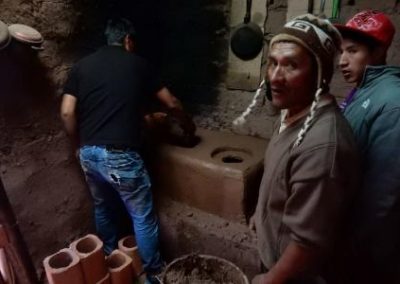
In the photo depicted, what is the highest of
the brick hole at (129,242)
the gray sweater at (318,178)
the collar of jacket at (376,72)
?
the collar of jacket at (376,72)

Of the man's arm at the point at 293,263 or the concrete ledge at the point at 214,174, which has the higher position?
the man's arm at the point at 293,263

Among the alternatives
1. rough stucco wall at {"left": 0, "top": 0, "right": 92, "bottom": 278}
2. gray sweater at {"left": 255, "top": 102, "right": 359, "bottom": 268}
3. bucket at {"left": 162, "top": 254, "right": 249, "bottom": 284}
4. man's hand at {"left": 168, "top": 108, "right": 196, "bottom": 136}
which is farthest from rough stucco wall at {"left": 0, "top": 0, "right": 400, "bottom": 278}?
gray sweater at {"left": 255, "top": 102, "right": 359, "bottom": 268}

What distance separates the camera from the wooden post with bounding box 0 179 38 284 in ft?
6.58

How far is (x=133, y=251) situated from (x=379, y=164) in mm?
1808

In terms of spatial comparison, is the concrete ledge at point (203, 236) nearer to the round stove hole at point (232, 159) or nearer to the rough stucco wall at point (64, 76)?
the round stove hole at point (232, 159)

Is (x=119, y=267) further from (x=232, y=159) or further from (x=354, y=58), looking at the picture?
(x=354, y=58)

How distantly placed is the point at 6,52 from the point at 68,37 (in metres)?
0.45

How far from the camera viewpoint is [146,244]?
2449mm

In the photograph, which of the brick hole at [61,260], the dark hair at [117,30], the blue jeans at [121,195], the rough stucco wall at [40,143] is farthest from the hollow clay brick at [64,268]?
the dark hair at [117,30]

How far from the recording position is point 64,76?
2398 mm

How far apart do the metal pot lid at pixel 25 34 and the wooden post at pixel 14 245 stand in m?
0.85

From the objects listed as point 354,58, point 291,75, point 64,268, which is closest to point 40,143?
point 64,268

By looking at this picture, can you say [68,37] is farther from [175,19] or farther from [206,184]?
[206,184]

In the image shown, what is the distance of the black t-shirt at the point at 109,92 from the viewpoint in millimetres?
2223
